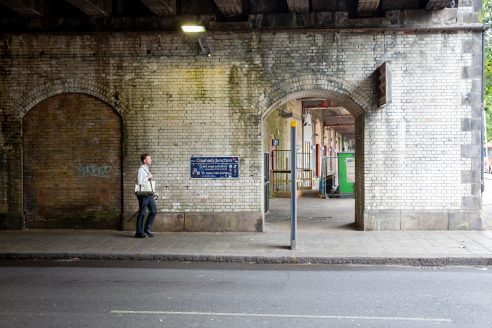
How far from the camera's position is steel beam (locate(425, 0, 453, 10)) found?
38.4 feet

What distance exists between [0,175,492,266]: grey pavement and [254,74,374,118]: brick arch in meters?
3.06

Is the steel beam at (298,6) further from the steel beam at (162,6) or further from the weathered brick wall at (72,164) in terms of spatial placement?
the weathered brick wall at (72,164)

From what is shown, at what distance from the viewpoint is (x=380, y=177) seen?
12.5 metres

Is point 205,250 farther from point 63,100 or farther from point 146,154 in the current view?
point 63,100

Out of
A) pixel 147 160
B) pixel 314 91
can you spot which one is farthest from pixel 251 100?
pixel 147 160

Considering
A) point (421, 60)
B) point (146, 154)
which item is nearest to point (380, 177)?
point (421, 60)

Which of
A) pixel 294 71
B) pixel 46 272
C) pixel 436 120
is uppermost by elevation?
pixel 294 71

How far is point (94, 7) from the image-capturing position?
11898mm

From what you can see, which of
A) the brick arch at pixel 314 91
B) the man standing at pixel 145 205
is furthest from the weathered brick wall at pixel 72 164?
the brick arch at pixel 314 91

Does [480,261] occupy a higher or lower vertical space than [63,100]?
lower

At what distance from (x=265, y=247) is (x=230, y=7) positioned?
5.53 m

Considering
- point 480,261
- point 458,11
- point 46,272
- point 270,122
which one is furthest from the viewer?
point 270,122

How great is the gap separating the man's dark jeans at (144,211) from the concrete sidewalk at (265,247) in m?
0.30

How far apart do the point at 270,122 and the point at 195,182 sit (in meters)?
10.4
